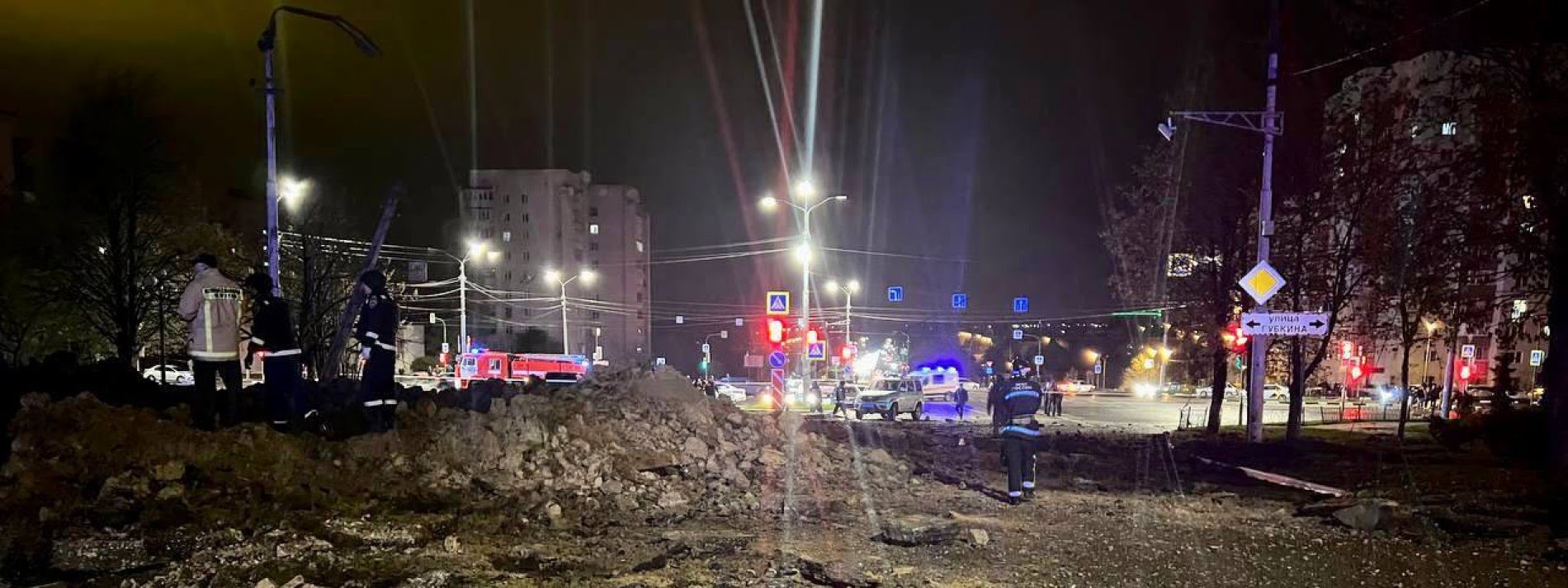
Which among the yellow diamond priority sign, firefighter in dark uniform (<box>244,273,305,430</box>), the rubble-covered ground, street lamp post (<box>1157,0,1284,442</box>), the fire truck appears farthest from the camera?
the fire truck

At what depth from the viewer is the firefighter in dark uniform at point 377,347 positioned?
28.1ft

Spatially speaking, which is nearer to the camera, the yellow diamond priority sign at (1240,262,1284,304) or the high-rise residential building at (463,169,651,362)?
the yellow diamond priority sign at (1240,262,1284,304)

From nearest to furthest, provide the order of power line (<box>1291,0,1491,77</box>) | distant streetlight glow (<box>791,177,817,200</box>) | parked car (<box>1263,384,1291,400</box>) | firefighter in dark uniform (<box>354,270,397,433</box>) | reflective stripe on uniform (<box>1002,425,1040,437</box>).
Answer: firefighter in dark uniform (<box>354,270,397,433</box>)
reflective stripe on uniform (<box>1002,425,1040,437</box>)
power line (<box>1291,0,1491,77</box>)
distant streetlight glow (<box>791,177,817,200</box>)
parked car (<box>1263,384,1291,400</box>)

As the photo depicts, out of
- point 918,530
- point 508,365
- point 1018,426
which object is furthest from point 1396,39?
point 508,365

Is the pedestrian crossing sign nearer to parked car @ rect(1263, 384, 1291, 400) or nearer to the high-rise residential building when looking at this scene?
parked car @ rect(1263, 384, 1291, 400)

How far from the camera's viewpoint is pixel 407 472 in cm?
812

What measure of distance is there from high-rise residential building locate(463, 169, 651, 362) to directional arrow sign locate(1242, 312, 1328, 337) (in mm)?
62071

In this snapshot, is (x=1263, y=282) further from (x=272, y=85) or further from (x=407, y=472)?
(x=272, y=85)

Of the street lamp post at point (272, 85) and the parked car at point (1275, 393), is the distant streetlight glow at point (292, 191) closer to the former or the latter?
the street lamp post at point (272, 85)

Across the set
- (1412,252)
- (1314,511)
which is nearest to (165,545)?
(1314,511)

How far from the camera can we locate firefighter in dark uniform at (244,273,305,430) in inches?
330

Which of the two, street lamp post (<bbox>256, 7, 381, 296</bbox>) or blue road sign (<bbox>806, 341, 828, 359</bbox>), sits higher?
street lamp post (<bbox>256, 7, 381, 296</bbox>)

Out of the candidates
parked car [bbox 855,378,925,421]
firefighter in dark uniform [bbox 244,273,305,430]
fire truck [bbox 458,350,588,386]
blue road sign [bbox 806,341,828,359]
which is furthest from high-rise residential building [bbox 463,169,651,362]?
firefighter in dark uniform [bbox 244,273,305,430]

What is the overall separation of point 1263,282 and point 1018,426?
7.25 meters
